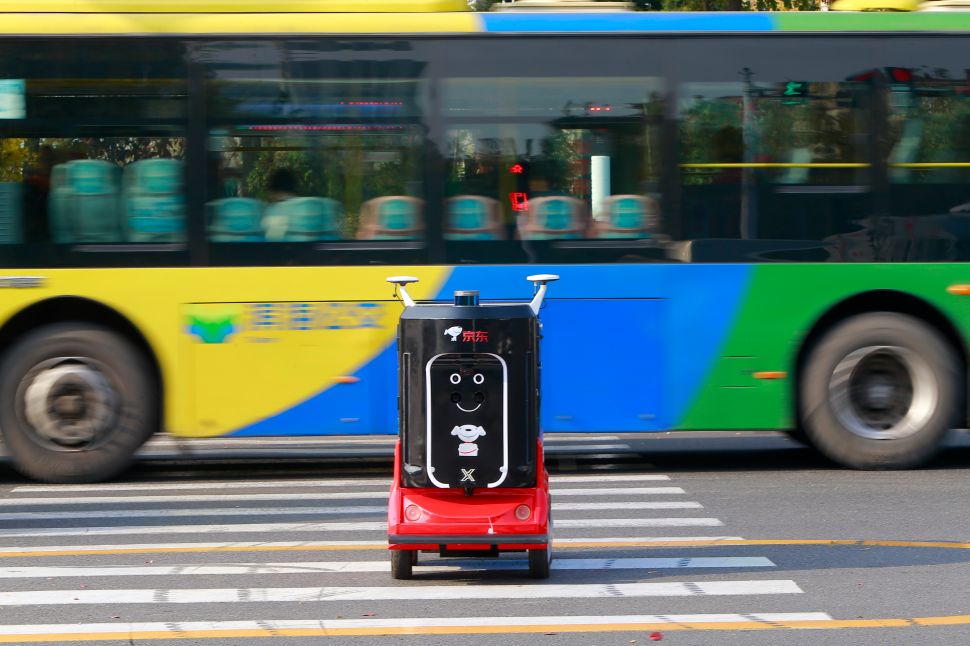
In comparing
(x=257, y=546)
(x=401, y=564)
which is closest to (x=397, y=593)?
(x=401, y=564)

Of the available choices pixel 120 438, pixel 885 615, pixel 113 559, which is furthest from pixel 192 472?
pixel 885 615

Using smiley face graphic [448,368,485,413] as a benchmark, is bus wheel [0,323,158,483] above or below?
below

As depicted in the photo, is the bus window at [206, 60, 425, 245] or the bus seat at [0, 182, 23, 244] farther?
the bus window at [206, 60, 425, 245]

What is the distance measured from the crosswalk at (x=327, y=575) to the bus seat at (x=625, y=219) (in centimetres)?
196

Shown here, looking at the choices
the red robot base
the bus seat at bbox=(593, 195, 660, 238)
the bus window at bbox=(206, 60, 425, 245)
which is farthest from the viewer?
the bus seat at bbox=(593, 195, 660, 238)

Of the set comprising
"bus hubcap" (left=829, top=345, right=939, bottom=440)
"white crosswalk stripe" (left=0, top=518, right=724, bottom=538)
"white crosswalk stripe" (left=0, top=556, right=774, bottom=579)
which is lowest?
"white crosswalk stripe" (left=0, top=518, right=724, bottom=538)

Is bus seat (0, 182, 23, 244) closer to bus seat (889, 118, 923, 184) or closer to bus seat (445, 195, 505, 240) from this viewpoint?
bus seat (445, 195, 505, 240)

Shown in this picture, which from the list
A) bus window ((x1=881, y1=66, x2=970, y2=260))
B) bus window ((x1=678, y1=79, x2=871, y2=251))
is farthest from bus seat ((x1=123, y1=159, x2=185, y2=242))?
bus window ((x1=881, y1=66, x2=970, y2=260))

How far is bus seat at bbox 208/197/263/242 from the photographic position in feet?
35.6

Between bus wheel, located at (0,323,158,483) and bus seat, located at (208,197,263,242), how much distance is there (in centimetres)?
107

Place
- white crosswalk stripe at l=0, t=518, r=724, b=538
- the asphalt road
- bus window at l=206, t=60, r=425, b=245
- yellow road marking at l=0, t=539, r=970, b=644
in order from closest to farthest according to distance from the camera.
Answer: yellow road marking at l=0, t=539, r=970, b=644 < the asphalt road < white crosswalk stripe at l=0, t=518, r=724, b=538 < bus window at l=206, t=60, r=425, b=245

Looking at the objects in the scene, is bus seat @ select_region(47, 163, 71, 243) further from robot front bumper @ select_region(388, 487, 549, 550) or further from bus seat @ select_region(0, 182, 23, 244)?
robot front bumper @ select_region(388, 487, 549, 550)

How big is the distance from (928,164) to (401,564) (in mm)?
5771

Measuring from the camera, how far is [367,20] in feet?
35.9
